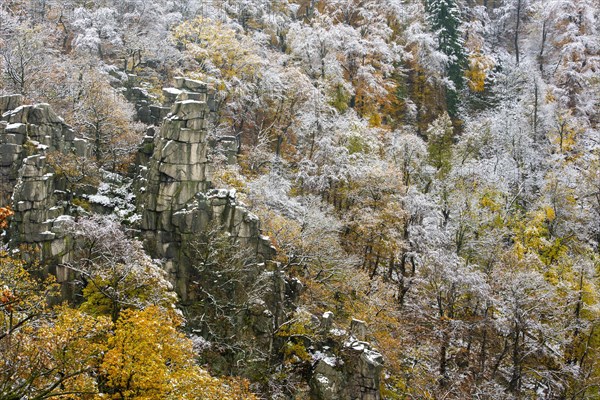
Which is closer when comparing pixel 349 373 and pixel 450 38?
pixel 349 373

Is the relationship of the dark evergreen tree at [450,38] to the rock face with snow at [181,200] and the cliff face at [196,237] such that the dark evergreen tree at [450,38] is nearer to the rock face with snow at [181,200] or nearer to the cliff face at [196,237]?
the rock face with snow at [181,200]

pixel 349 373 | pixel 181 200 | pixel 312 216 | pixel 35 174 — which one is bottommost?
pixel 349 373

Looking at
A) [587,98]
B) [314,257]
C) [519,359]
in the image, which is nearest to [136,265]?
[314,257]

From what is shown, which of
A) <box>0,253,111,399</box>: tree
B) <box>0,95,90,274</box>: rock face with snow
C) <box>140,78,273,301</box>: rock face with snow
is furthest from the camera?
<box>140,78,273,301</box>: rock face with snow

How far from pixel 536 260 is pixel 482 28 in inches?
2079

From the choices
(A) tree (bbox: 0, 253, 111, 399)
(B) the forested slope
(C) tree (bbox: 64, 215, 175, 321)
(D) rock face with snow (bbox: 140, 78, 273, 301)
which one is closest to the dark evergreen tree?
(B) the forested slope

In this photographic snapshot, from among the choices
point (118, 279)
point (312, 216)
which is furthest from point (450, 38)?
point (118, 279)

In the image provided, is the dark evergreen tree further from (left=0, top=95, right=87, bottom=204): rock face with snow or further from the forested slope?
(left=0, top=95, right=87, bottom=204): rock face with snow

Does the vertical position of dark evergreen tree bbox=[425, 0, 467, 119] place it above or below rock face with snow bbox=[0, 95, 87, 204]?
above

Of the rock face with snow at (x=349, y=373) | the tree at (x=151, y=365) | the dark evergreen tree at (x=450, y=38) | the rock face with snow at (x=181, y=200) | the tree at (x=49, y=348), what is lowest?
the rock face with snow at (x=349, y=373)

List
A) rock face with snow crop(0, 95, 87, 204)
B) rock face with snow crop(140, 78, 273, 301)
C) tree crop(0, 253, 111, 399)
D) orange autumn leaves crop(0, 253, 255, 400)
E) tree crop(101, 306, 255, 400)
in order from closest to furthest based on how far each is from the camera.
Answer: tree crop(0, 253, 111, 399), orange autumn leaves crop(0, 253, 255, 400), tree crop(101, 306, 255, 400), rock face with snow crop(140, 78, 273, 301), rock face with snow crop(0, 95, 87, 204)

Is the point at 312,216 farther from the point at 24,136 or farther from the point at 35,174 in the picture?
the point at 24,136

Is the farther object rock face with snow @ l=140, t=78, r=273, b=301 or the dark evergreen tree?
the dark evergreen tree

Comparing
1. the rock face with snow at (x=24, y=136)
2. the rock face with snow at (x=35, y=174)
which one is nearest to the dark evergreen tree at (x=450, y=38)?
the rock face with snow at (x=24, y=136)
